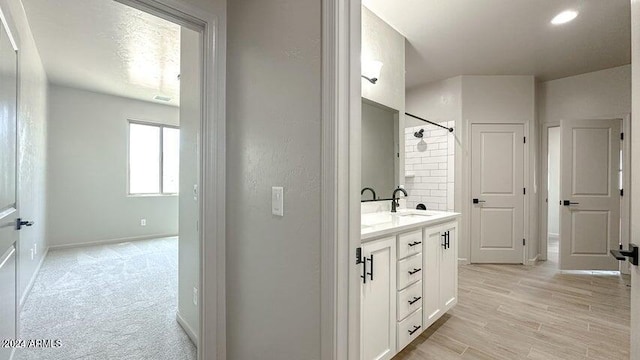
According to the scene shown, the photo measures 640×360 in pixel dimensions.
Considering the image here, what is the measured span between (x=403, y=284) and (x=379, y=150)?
1356 mm

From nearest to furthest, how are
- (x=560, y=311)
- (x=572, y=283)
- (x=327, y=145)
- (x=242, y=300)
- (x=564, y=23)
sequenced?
(x=327, y=145)
(x=242, y=300)
(x=560, y=311)
(x=564, y=23)
(x=572, y=283)

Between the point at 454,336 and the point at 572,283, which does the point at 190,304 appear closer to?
the point at 454,336

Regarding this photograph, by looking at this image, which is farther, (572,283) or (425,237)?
(572,283)

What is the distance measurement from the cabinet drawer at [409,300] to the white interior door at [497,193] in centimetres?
276

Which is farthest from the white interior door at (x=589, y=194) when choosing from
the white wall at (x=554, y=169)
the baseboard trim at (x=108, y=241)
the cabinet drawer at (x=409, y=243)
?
the baseboard trim at (x=108, y=241)

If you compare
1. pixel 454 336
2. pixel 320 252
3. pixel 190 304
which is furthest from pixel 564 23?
pixel 190 304

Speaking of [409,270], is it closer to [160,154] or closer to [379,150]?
[379,150]

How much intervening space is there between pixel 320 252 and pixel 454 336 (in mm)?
1823

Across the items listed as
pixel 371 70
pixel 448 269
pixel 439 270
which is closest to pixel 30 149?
pixel 371 70

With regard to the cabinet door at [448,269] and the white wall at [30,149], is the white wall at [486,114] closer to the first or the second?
the cabinet door at [448,269]

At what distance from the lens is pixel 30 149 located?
3.08 m

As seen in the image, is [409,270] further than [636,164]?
Yes

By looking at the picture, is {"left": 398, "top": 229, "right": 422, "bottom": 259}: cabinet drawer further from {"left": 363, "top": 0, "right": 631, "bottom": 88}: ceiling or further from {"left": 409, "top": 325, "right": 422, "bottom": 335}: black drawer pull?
{"left": 363, "top": 0, "right": 631, "bottom": 88}: ceiling

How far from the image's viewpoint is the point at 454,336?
89.7 inches
